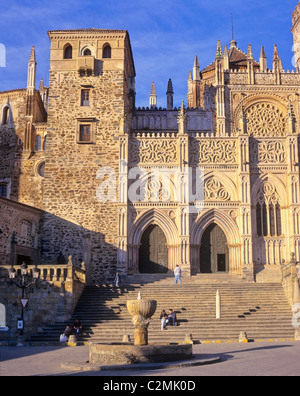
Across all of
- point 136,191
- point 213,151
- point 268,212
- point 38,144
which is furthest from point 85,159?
point 268,212

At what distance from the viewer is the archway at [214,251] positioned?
32.1 metres

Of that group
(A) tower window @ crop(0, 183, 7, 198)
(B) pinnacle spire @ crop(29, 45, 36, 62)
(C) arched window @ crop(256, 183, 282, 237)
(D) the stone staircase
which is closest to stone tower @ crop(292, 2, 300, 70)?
(C) arched window @ crop(256, 183, 282, 237)

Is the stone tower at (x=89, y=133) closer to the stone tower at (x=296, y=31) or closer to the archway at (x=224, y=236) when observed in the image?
the archway at (x=224, y=236)

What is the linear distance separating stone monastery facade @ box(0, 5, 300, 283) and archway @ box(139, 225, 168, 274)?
6 cm

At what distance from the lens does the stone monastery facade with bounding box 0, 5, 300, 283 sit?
1233 inches

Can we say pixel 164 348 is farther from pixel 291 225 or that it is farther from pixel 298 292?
pixel 291 225

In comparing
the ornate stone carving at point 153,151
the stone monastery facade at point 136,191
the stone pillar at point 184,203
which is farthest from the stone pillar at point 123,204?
the stone pillar at point 184,203

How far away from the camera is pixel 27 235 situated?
31.1 metres

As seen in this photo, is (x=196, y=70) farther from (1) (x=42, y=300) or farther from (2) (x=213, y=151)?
(1) (x=42, y=300)

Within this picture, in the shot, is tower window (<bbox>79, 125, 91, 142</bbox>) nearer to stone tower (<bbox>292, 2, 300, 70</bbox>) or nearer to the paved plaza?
the paved plaza

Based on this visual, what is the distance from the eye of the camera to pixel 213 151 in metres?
32.9

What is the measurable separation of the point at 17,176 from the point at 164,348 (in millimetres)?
25946

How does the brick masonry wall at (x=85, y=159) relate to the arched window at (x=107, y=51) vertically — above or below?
below

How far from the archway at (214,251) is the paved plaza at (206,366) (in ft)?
48.8
